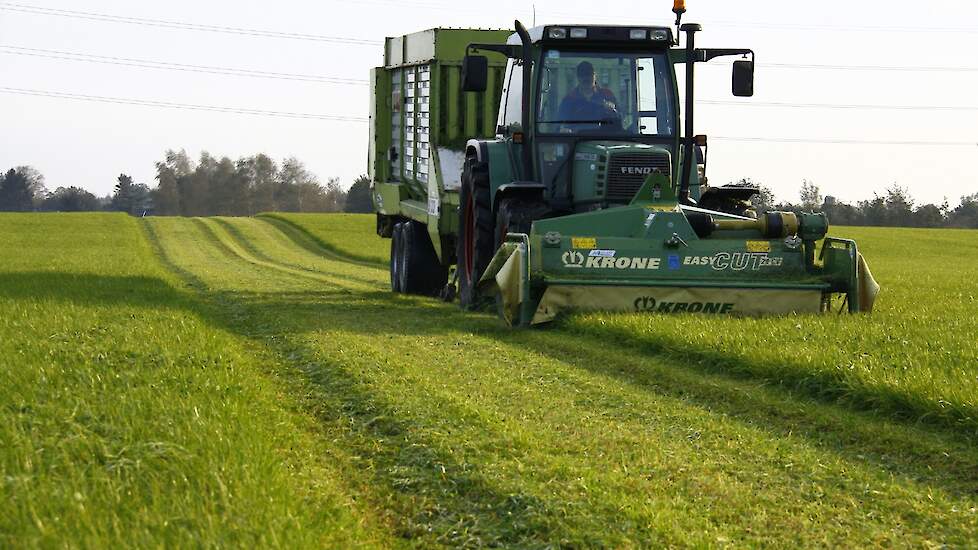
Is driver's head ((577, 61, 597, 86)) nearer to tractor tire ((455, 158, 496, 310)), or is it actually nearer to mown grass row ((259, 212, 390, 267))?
tractor tire ((455, 158, 496, 310))

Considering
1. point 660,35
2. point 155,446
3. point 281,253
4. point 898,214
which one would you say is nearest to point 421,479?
point 155,446

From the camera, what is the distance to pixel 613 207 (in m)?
13.8

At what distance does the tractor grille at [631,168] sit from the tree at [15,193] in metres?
135

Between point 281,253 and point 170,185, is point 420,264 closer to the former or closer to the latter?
point 281,253

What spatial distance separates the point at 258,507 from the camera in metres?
4.95

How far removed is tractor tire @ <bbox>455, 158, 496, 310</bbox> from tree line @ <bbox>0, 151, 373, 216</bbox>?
356 ft

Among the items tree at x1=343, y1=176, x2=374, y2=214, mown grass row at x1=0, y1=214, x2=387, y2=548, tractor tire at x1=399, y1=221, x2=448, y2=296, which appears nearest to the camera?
mown grass row at x1=0, y1=214, x2=387, y2=548

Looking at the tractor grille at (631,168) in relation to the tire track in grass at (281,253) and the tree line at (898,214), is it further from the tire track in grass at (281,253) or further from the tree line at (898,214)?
the tree line at (898,214)

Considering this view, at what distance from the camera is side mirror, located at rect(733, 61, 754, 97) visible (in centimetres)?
1321

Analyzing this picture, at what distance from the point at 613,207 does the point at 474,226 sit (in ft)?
5.53

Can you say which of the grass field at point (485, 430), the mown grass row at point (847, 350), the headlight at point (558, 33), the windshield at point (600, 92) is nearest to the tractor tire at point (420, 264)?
the windshield at point (600, 92)

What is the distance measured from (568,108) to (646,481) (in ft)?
28.8

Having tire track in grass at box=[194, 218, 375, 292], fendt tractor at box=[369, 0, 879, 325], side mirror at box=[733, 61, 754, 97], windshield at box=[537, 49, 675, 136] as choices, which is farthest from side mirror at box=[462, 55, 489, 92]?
tire track in grass at box=[194, 218, 375, 292]

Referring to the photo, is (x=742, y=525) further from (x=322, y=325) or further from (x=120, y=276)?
(x=120, y=276)
